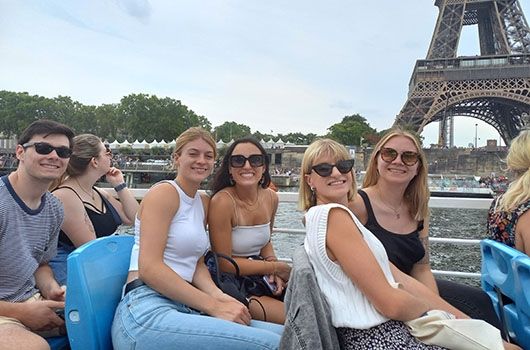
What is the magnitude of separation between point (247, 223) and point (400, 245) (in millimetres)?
768

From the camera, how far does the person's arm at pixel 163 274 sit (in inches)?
65.3

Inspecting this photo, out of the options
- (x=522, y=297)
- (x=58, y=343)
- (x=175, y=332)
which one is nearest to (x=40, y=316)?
(x=58, y=343)

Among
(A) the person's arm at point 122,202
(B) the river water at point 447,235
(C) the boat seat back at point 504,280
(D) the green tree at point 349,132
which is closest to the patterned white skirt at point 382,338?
(C) the boat seat back at point 504,280

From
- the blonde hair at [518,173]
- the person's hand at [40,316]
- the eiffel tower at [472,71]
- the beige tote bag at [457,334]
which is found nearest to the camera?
the beige tote bag at [457,334]

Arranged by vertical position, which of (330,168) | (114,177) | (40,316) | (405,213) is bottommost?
(40,316)

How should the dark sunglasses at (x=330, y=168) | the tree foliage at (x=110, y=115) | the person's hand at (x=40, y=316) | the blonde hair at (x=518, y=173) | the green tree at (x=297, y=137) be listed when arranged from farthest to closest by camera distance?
the green tree at (x=297, y=137) → the tree foliage at (x=110, y=115) → the blonde hair at (x=518, y=173) → the dark sunglasses at (x=330, y=168) → the person's hand at (x=40, y=316)

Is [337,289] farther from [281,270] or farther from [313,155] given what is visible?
[281,270]

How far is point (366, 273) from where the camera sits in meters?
1.34

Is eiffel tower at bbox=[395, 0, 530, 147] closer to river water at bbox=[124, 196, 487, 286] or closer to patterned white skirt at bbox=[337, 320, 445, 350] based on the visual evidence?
river water at bbox=[124, 196, 487, 286]

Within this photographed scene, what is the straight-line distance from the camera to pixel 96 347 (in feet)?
A: 4.89

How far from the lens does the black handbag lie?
6.48ft

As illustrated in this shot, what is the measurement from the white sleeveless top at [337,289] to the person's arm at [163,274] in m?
0.44

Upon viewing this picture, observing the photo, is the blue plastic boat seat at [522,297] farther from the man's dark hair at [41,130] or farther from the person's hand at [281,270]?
the man's dark hair at [41,130]

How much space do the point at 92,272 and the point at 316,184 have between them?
35.8 inches
